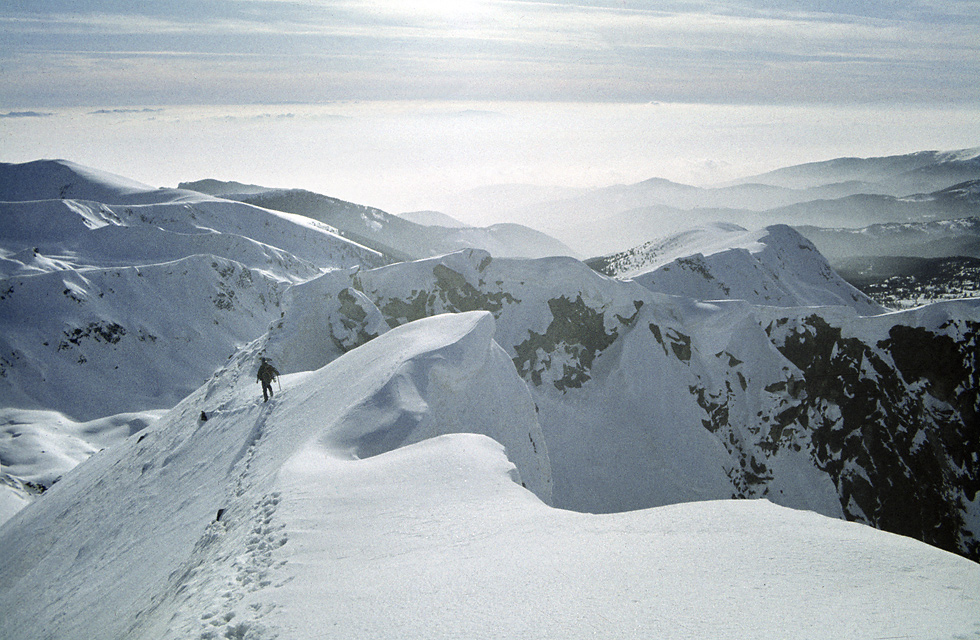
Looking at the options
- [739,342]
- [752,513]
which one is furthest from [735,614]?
[739,342]

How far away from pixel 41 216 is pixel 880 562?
143 meters

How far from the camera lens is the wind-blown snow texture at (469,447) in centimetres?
872

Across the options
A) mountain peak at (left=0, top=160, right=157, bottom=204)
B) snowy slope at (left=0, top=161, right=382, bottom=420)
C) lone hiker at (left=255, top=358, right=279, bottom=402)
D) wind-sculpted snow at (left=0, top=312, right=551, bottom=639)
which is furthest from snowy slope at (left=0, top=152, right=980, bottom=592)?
mountain peak at (left=0, top=160, right=157, bottom=204)

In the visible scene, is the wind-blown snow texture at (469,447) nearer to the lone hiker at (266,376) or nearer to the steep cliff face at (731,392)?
the steep cliff face at (731,392)

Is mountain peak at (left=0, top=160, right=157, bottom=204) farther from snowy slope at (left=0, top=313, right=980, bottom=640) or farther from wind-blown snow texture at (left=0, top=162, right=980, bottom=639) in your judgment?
snowy slope at (left=0, top=313, right=980, bottom=640)

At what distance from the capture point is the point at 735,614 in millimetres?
7379

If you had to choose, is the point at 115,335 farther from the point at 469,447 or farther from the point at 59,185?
the point at 59,185

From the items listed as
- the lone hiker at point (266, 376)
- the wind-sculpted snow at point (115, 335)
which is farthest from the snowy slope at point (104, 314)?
the lone hiker at point (266, 376)

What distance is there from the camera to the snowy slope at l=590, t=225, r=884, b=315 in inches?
3433

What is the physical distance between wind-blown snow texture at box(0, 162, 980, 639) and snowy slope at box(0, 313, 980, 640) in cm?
9

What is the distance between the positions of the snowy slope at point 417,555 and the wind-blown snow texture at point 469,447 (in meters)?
0.09

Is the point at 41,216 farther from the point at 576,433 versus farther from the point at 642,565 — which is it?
the point at 642,565

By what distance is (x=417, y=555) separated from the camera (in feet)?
35.2

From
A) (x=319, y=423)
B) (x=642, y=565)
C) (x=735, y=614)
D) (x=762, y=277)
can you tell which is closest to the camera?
(x=735, y=614)
